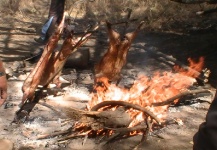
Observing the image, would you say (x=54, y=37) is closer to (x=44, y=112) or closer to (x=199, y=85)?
(x=44, y=112)

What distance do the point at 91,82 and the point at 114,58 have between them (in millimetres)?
575

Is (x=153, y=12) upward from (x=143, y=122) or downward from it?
upward

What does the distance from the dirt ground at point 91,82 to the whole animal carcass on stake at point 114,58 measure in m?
0.22

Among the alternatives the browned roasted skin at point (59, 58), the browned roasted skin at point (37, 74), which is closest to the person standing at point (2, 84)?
the browned roasted skin at point (37, 74)

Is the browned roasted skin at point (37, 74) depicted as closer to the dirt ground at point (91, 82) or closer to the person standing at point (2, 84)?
the dirt ground at point (91, 82)

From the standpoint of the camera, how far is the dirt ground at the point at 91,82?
12.1ft

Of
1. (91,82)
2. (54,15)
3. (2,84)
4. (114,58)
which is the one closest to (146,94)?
(114,58)

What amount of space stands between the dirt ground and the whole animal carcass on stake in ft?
0.73

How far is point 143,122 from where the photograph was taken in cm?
414

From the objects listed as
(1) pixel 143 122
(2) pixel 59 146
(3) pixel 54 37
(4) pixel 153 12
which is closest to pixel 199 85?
(1) pixel 143 122

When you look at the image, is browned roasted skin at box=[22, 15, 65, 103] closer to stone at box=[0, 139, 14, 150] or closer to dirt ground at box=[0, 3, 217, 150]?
dirt ground at box=[0, 3, 217, 150]

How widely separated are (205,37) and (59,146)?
6599 millimetres

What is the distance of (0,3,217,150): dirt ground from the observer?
369cm

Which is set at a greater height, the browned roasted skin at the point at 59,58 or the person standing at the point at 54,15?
the person standing at the point at 54,15
